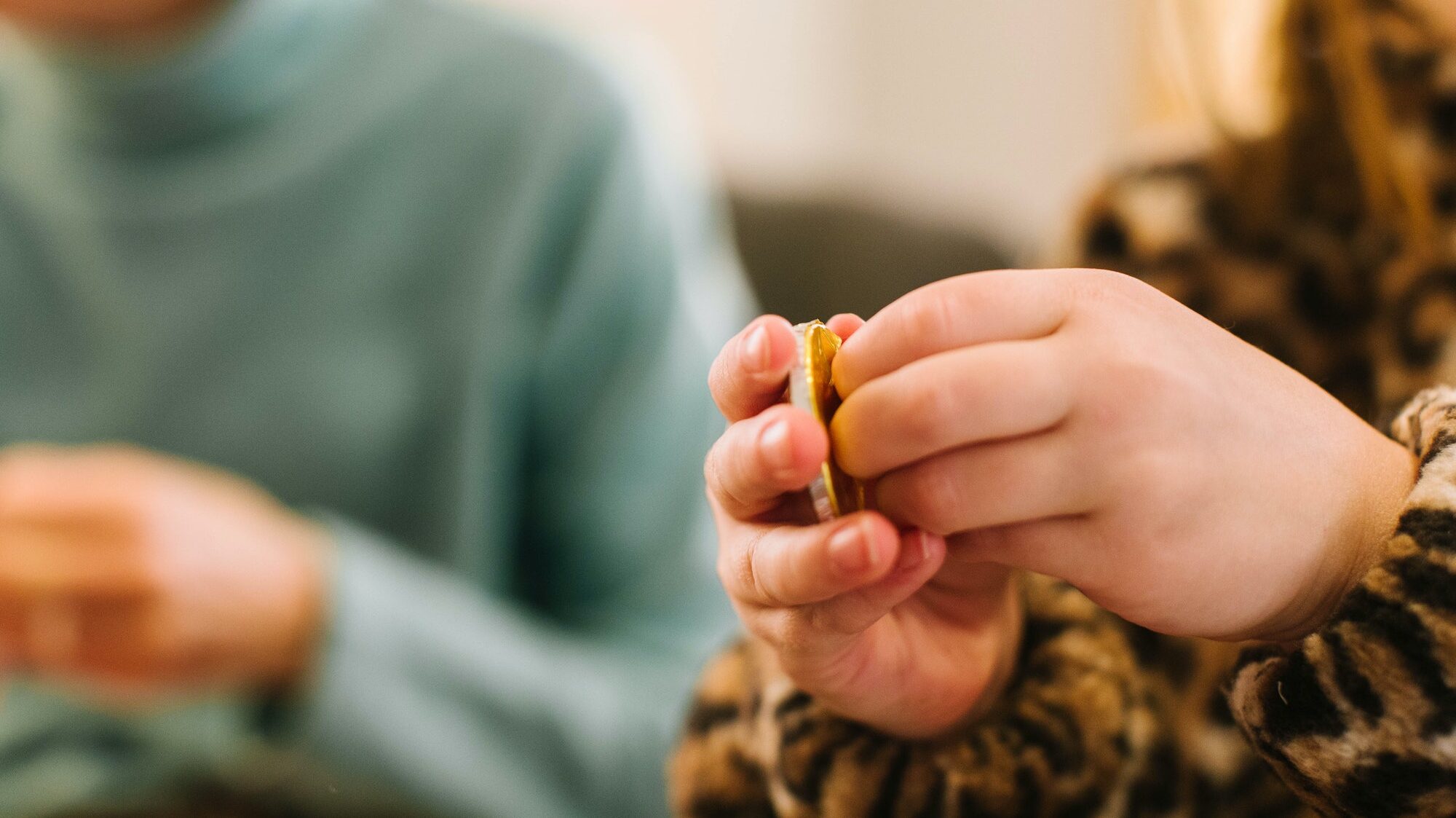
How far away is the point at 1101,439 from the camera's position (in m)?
0.19

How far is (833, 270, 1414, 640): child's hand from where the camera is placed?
18 cm

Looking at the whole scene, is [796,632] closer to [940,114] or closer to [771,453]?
[771,453]

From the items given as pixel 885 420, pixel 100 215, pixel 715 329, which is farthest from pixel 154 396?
pixel 885 420

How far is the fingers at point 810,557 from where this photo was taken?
0.55 ft

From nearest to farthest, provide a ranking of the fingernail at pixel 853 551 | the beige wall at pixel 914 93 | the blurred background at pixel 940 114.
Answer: the fingernail at pixel 853 551 → the blurred background at pixel 940 114 → the beige wall at pixel 914 93

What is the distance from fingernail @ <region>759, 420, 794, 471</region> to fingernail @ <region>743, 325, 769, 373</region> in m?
0.01

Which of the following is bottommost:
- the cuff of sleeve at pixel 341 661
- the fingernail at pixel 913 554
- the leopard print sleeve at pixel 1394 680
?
the leopard print sleeve at pixel 1394 680

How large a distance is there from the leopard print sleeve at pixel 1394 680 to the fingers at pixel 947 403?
70 mm

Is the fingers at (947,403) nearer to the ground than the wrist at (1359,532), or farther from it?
farther from it

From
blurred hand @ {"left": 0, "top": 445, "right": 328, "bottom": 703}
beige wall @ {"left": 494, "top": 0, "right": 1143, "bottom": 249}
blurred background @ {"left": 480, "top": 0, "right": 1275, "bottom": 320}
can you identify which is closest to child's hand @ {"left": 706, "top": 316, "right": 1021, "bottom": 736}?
blurred background @ {"left": 480, "top": 0, "right": 1275, "bottom": 320}

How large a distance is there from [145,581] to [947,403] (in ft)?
1.23

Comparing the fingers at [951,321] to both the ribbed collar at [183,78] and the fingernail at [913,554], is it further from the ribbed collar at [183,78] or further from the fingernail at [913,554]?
the ribbed collar at [183,78]

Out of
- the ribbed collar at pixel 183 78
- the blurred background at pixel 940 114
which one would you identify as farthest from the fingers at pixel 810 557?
the ribbed collar at pixel 183 78

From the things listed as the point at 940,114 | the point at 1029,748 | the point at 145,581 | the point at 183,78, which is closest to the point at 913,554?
the point at 1029,748
